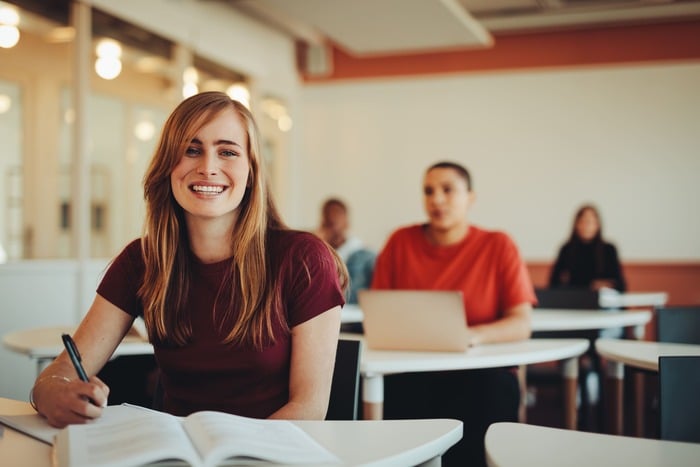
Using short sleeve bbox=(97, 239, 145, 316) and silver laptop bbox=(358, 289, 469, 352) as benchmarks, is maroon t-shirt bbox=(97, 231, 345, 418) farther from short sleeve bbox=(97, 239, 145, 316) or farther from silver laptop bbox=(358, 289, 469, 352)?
silver laptop bbox=(358, 289, 469, 352)

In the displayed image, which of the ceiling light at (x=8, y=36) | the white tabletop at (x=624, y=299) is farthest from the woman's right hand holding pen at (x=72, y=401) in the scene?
the ceiling light at (x=8, y=36)

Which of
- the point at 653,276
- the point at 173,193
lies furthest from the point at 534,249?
the point at 173,193

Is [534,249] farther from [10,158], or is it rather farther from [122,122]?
[10,158]

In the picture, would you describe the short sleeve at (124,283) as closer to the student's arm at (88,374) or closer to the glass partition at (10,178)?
the student's arm at (88,374)

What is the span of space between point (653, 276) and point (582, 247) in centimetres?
161

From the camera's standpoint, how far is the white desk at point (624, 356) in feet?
8.07

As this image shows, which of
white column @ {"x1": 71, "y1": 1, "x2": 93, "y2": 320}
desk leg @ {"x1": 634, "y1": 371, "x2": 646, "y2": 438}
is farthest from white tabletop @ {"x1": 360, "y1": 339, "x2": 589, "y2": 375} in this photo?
white column @ {"x1": 71, "y1": 1, "x2": 93, "y2": 320}

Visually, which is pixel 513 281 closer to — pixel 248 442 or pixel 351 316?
pixel 351 316

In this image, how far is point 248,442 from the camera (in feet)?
3.87

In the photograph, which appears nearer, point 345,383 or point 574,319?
point 345,383

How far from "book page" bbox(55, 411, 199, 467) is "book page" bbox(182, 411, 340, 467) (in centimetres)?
2

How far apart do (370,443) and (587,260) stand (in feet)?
17.2

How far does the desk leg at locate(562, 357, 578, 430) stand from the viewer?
307 centimetres

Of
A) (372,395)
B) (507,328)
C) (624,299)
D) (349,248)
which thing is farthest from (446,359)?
(624,299)
